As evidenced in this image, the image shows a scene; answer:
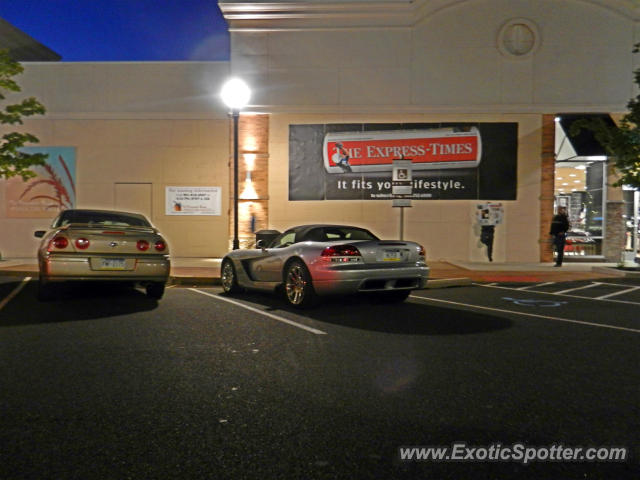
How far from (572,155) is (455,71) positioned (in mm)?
5047

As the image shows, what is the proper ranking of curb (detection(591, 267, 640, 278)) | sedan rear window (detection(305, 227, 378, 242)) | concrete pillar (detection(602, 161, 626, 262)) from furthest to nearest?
concrete pillar (detection(602, 161, 626, 262)) → curb (detection(591, 267, 640, 278)) → sedan rear window (detection(305, 227, 378, 242))

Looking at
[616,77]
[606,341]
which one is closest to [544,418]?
[606,341]

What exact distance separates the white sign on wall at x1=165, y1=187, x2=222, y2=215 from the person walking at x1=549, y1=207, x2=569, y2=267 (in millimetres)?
11042

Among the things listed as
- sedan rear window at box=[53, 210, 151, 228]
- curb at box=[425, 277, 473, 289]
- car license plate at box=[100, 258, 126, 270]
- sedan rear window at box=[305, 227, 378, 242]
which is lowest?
curb at box=[425, 277, 473, 289]

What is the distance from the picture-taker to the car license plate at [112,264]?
8211mm

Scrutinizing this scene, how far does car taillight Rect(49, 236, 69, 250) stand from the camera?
802cm

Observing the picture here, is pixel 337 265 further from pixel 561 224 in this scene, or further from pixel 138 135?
pixel 138 135

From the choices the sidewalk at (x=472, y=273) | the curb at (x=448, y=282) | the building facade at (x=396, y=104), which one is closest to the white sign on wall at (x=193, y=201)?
Result: the building facade at (x=396, y=104)

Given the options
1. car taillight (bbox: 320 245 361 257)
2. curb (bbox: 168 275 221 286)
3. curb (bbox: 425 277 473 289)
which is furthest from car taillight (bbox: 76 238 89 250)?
curb (bbox: 425 277 473 289)

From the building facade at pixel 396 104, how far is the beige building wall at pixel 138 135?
0.26 feet

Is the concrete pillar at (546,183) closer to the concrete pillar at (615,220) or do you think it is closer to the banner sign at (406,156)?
the banner sign at (406,156)

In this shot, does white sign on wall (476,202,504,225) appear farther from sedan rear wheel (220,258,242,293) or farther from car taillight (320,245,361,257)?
car taillight (320,245,361,257)

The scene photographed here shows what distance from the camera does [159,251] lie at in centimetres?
876

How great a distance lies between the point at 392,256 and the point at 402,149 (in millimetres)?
10923
